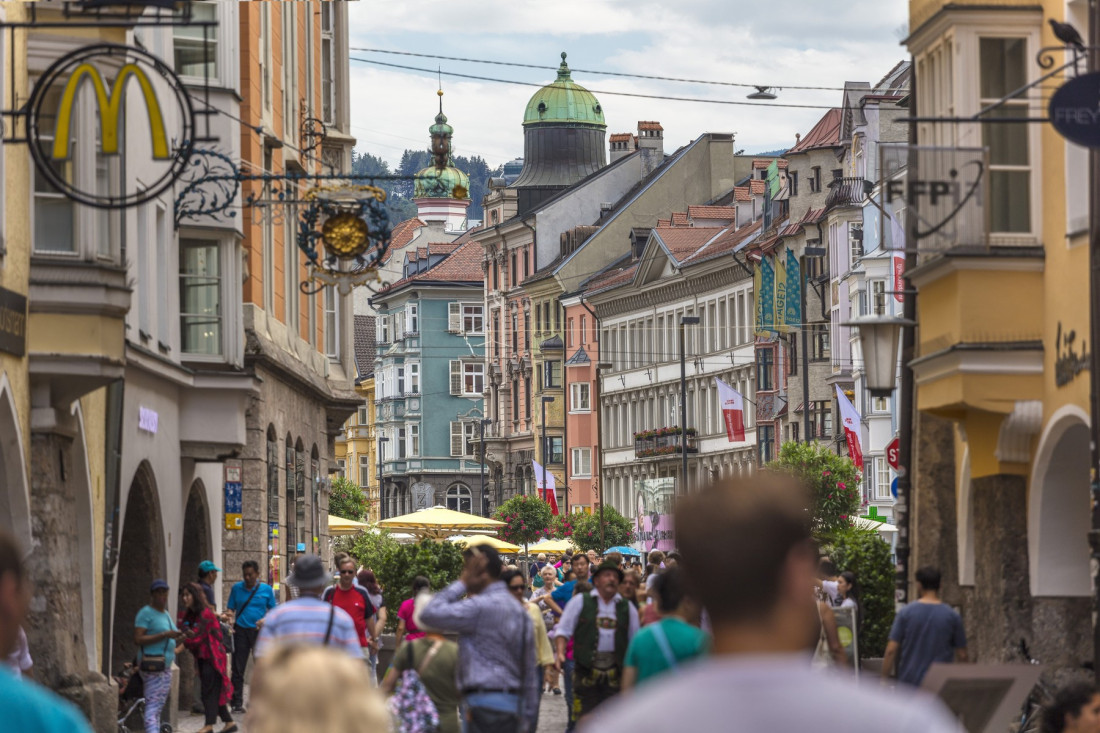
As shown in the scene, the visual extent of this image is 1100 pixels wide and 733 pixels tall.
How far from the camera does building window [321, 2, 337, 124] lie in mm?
42594

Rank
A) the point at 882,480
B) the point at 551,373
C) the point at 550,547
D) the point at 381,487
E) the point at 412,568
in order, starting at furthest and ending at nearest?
1. the point at 381,487
2. the point at 551,373
3. the point at 882,480
4. the point at 550,547
5. the point at 412,568

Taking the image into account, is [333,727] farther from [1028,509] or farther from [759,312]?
[759,312]

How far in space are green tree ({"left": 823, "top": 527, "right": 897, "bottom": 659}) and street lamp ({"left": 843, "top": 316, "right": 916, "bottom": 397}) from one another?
273 cm

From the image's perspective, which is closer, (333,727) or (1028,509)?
(333,727)

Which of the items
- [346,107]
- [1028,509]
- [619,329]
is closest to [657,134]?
[619,329]

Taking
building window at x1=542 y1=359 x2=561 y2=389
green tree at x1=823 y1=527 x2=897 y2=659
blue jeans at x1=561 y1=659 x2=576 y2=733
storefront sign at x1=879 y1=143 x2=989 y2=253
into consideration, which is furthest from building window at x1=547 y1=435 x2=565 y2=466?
storefront sign at x1=879 y1=143 x2=989 y2=253

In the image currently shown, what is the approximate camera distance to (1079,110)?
14.0 meters

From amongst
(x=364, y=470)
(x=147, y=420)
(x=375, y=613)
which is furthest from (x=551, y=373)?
(x=375, y=613)

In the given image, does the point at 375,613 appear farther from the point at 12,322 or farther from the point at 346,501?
the point at 346,501

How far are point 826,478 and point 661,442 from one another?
1569 inches

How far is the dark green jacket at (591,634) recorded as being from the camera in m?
15.5

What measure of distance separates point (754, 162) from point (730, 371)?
11218 mm

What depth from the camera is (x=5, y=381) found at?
17.8 m

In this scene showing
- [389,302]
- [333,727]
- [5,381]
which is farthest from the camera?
[389,302]
